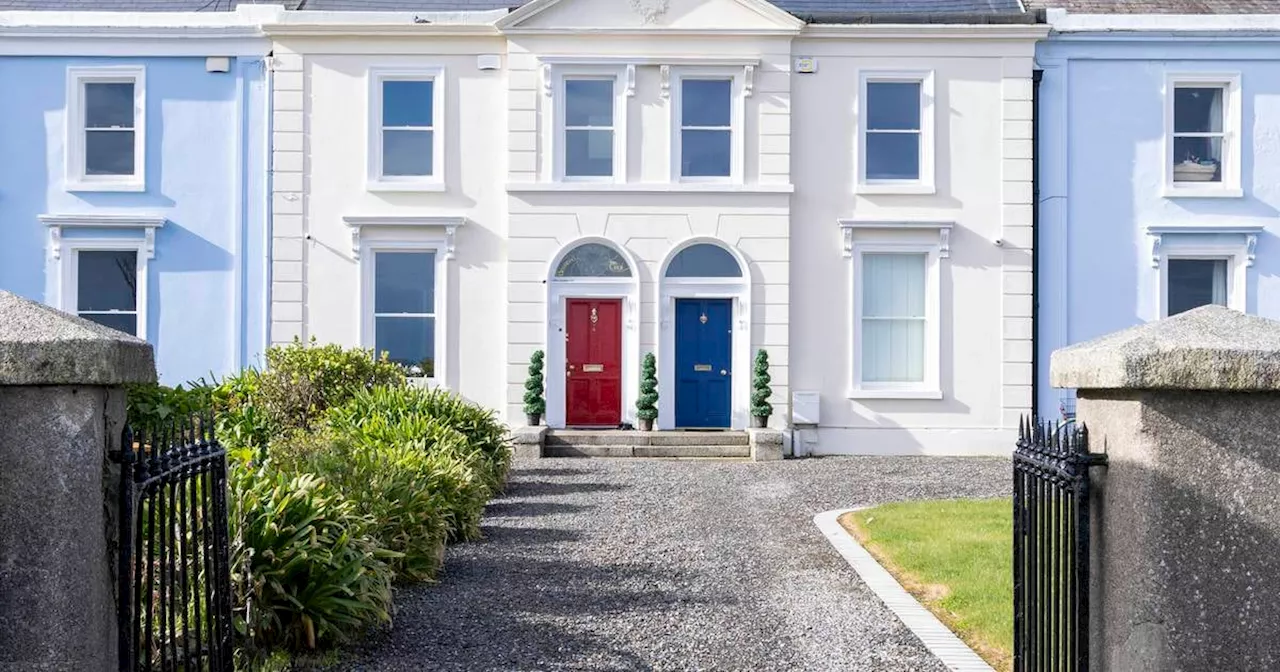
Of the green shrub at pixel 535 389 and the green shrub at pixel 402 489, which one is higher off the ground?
the green shrub at pixel 535 389

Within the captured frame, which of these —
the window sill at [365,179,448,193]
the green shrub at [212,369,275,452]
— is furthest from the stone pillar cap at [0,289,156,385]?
the window sill at [365,179,448,193]

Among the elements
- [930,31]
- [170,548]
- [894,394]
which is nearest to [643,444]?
[894,394]

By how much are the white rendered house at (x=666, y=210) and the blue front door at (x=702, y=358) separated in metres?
0.04

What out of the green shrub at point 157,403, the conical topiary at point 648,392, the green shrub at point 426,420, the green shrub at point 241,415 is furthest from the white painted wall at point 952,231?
the green shrub at point 157,403

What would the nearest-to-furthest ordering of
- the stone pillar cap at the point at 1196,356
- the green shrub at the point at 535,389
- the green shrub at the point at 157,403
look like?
the stone pillar cap at the point at 1196,356 < the green shrub at the point at 157,403 < the green shrub at the point at 535,389

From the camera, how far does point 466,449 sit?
13742mm

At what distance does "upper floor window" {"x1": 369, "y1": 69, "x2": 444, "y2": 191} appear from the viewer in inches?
832

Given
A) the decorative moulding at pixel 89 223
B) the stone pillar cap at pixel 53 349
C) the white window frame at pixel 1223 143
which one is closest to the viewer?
the stone pillar cap at pixel 53 349

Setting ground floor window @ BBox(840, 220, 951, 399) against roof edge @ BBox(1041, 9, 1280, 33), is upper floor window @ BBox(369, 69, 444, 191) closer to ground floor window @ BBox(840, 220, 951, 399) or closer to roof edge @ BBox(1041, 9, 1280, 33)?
ground floor window @ BBox(840, 220, 951, 399)

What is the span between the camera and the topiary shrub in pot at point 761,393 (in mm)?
20344

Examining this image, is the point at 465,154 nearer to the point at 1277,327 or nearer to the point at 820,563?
the point at 820,563

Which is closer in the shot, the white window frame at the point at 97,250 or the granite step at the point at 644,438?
the granite step at the point at 644,438

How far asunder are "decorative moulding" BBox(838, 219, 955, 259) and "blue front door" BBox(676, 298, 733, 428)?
6.90ft

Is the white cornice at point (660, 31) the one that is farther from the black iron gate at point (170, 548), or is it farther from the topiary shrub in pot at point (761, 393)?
the black iron gate at point (170, 548)
